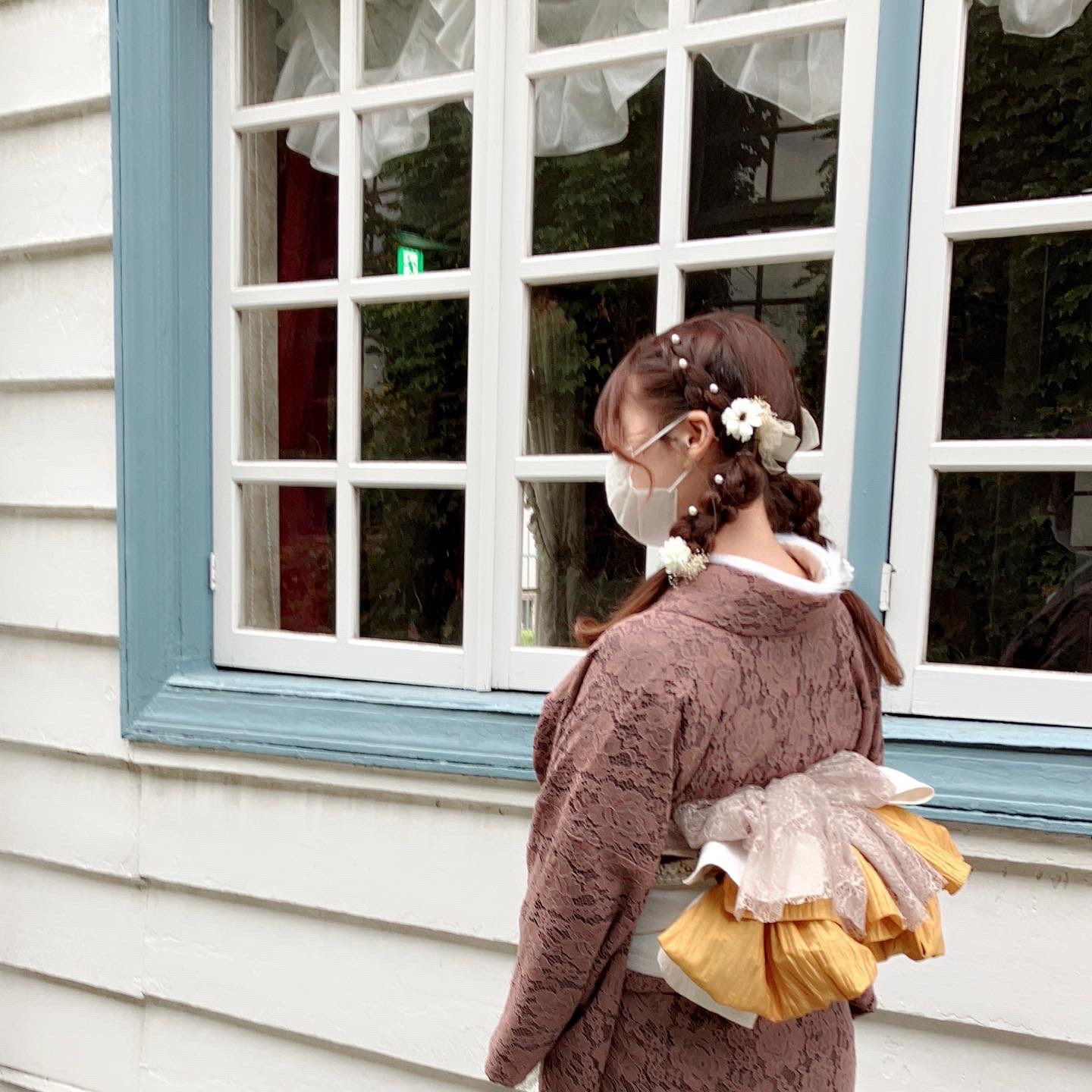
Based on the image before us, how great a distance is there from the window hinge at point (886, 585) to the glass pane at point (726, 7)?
111 centimetres

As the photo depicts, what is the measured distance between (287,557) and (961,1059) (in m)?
1.83

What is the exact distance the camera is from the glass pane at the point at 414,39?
1956 millimetres

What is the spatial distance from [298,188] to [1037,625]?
1970 millimetres

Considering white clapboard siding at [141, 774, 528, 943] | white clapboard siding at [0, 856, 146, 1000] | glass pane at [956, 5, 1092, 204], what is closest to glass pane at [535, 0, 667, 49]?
glass pane at [956, 5, 1092, 204]

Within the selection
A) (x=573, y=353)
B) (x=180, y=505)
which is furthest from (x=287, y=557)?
(x=573, y=353)

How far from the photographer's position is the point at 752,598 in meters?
1.00

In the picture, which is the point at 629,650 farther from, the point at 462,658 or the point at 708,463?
the point at 462,658

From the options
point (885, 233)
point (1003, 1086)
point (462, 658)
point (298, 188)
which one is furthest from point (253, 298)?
point (1003, 1086)

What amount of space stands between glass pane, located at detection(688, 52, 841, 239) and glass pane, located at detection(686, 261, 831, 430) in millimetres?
85

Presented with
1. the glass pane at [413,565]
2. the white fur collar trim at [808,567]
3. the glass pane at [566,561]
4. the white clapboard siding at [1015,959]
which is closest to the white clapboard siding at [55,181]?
the glass pane at [413,565]

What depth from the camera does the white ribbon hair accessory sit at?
991 millimetres

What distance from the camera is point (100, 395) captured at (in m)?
2.17

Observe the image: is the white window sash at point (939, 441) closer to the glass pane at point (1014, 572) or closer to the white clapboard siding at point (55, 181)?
the glass pane at point (1014, 572)

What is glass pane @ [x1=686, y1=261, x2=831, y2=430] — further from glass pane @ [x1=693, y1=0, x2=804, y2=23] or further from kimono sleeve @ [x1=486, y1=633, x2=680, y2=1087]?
kimono sleeve @ [x1=486, y1=633, x2=680, y2=1087]
